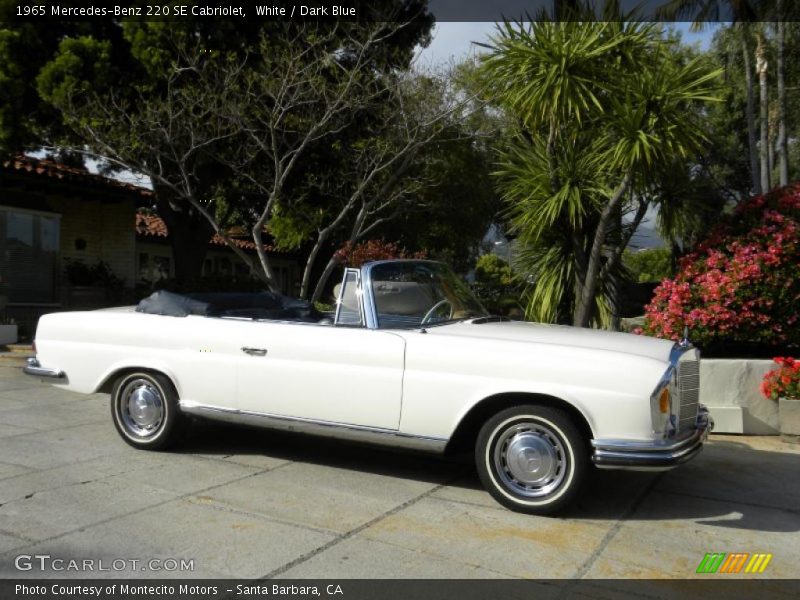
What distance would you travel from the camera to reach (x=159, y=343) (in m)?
5.81

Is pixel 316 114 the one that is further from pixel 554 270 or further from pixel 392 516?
pixel 392 516

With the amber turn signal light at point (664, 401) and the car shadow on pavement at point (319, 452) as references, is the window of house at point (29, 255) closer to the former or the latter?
the car shadow on pavement at point (319, 452)

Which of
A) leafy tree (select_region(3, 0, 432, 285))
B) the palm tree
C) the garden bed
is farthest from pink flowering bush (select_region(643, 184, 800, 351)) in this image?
the palm tree

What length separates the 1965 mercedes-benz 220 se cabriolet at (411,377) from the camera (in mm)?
4418

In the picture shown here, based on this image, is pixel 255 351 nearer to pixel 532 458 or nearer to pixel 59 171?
pixel 532 458

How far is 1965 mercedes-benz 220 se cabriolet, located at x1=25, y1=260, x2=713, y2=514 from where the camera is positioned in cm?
442

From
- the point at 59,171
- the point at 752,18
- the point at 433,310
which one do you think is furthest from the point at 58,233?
the point at 752,18

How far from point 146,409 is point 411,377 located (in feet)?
7.86

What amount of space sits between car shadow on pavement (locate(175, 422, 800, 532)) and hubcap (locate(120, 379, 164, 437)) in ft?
1.00

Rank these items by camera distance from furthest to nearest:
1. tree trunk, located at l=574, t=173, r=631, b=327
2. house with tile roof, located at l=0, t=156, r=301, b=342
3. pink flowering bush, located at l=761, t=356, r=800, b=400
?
house with tile roof, located at l=0, t=156, r=301, b=342 < tree trunk, located at l=574, t=173, r=631, b=327 < pink flowering bush, located at l=761, t=356, r=800, b=400

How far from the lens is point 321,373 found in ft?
16.8

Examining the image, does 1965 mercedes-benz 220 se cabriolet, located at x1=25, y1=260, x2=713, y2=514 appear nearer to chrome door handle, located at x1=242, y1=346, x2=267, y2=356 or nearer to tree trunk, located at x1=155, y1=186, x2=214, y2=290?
chrome door handle, located at x1=242, y1=346, x2=267, y2=356

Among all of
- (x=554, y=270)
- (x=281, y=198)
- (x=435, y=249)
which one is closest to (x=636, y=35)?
(x=554, y=270)

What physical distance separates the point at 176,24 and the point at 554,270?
7.77 metres
